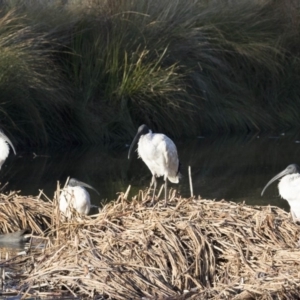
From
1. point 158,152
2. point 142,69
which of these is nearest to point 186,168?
point 142,69

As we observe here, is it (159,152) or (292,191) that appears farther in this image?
(159,152)

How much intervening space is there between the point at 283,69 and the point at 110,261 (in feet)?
41.7

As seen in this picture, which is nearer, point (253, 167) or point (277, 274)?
point (277, 274)

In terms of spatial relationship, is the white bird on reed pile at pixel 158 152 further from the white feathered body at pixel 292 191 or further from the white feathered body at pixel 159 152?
the white feathered body at pixel 292 191

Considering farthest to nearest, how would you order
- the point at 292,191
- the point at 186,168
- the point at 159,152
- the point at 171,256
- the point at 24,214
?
1. the point at 186,168
2. the point at 159,152
3. the point at 24,214
4. the point at 292,191
5. the point at 171,256

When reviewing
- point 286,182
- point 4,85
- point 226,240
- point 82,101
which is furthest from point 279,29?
point 226,240

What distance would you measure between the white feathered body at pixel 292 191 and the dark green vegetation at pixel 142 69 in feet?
22.9

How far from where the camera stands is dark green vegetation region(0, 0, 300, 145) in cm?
1438

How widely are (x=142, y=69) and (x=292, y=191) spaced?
8612 millimetres

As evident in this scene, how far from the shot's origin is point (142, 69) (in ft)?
51.3

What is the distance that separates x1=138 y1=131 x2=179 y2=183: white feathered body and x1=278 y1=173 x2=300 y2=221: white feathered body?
5.08 ft

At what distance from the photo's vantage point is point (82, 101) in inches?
592

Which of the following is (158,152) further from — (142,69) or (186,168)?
(142,69)

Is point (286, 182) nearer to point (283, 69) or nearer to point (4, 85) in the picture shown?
point (4, 85)
